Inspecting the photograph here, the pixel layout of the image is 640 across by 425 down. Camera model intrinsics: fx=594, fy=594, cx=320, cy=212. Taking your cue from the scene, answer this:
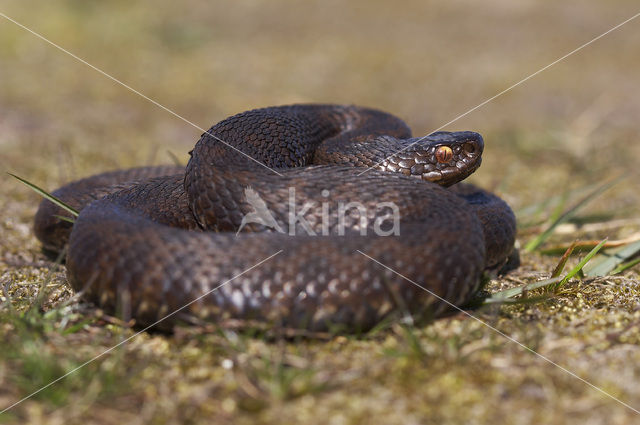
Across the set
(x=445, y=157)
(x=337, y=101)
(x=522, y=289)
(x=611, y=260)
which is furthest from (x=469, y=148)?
(x=337, y=101)

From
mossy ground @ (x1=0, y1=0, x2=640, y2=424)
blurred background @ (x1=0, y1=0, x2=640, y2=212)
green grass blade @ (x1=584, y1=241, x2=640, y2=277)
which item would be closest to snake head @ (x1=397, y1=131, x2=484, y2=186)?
mossy ground @ (x1=0, y1=0, x2=640, y2=424)

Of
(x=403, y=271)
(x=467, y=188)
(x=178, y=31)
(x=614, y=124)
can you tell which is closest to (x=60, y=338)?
(x=403, y=271)

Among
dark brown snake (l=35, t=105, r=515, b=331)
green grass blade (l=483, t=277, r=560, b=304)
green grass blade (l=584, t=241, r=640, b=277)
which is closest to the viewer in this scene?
dark brown snake (l=35, t=105, r=515, b=331)

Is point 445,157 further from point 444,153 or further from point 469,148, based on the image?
point 469,148

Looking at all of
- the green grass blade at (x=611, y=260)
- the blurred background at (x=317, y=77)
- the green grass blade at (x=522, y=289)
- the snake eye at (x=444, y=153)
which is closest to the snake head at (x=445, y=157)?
the snake eye at (x=444, y=153)

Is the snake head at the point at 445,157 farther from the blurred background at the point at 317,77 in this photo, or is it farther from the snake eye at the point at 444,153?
the blurred background at the point at 317,77

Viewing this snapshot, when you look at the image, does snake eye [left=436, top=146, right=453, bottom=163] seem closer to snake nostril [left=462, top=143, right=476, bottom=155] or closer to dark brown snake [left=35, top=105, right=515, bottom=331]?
dark brown snake [left=35, top=105, right=515, bottom=331]

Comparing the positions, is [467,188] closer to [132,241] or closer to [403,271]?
[403,271]
